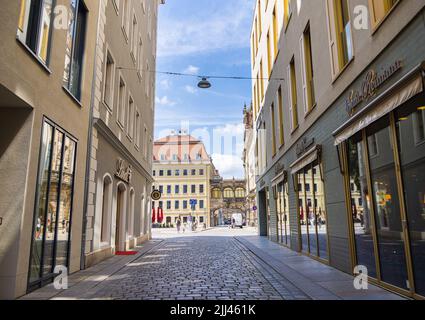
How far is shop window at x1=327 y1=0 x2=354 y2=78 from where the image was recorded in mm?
8672

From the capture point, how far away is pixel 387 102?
6.20 m

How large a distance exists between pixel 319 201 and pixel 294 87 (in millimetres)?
5597

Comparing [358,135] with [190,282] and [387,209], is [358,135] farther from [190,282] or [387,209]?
[190,282]

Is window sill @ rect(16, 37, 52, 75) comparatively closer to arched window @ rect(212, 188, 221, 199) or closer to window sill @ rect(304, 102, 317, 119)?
window sill @ rect(304, 102, 317, 119)

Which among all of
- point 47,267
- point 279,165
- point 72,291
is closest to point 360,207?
point 72,291

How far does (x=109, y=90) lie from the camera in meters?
13.7

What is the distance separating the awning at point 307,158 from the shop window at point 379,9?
4.49 m

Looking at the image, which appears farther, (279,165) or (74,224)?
(279,165)

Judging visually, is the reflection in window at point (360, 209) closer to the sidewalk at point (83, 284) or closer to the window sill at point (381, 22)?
the window sill at point (381, 22)

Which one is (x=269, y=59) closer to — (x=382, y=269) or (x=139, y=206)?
(x=139, y=206)

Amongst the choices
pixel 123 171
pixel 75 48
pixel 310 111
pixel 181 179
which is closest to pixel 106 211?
pixel 123 171

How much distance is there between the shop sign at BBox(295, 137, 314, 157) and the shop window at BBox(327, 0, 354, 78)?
3057 mm

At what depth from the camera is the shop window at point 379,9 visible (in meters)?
6.48

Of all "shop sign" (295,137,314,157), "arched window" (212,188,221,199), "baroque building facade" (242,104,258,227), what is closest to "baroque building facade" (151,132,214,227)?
"arched window" (212,188,221,199)
